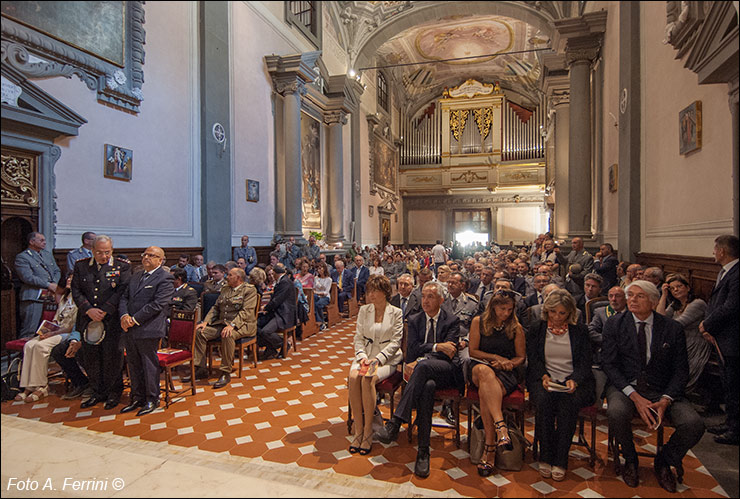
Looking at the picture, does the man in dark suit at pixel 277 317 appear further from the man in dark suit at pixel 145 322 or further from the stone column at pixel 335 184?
the stone column at pixel 335 184

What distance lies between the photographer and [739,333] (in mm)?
2686

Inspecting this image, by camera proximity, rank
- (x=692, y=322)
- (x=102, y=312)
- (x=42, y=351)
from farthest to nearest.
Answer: (x=42, y=351) → (x=102, y=312) → (x=692, y=322)


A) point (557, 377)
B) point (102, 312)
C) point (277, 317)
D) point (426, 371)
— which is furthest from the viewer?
point (277, 317)

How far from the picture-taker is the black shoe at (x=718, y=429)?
309 cm

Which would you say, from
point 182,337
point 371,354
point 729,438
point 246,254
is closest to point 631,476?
point 729,438

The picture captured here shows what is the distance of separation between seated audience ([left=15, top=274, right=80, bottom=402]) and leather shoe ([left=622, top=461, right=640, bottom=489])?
4639mm

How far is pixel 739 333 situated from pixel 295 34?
→ 35.3 feet

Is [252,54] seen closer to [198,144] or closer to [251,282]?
[198,144]

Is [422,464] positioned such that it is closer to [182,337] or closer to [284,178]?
[182,337]

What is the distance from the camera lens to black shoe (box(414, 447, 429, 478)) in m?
2.65

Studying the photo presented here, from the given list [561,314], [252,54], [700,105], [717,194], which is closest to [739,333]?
[561,314]

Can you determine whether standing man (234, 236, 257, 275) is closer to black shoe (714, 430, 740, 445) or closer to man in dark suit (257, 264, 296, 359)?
man in dark suit (257, 264, 296, 359)

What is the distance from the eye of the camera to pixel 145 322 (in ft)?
11.9

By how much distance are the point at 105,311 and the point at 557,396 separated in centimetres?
361
